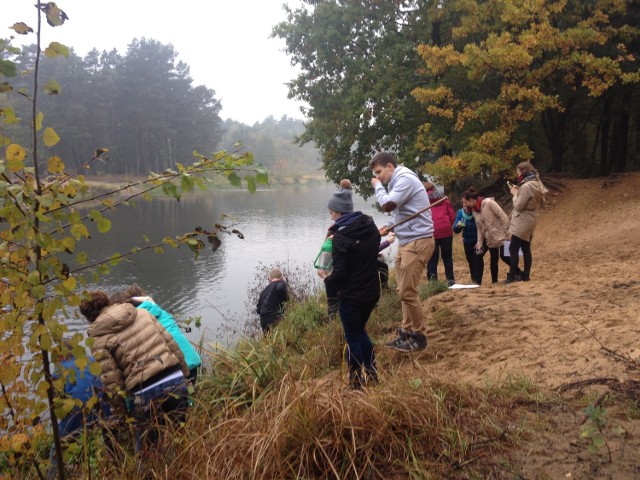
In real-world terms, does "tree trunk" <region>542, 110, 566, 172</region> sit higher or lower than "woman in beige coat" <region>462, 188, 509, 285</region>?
higher

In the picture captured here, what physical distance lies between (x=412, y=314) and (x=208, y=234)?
2589 millimetres

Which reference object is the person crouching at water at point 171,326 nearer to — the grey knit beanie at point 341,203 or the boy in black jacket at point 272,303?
the grey knit beanie at point 341,203

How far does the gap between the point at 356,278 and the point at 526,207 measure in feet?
11.7

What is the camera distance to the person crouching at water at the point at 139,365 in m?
3.17

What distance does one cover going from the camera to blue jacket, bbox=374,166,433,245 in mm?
4176

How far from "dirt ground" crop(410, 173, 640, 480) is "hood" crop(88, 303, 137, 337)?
7.23 ft

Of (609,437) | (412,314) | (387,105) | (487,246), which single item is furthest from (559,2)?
(609,437)

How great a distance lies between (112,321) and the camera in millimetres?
3217

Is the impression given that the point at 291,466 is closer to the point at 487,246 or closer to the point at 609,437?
the point at 609,437

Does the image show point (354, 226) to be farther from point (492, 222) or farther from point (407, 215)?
point (492, 222)

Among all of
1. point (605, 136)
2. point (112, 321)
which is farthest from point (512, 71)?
point (112, 321)

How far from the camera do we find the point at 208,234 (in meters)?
2.30

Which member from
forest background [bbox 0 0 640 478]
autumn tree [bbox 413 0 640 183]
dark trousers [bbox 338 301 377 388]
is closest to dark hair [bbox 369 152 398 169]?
dark trousers [bbox 338 301 377 388]

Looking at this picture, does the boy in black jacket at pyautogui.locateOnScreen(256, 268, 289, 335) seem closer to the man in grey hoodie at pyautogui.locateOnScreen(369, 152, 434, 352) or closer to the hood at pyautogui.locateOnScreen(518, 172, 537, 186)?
the man in grey hoodie at pyautogui.locateOnScreen(369, 152, 434, 352)
